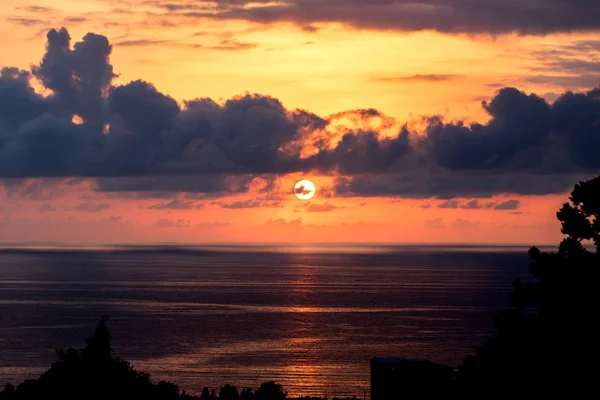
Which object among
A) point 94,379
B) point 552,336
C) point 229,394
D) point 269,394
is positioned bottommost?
point 269,394

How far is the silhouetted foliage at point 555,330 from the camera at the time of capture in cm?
3334

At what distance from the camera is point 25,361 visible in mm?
105375

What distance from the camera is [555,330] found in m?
34.6

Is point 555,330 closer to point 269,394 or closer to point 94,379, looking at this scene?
point 94,379

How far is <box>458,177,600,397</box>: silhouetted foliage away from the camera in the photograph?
3334 centimetres

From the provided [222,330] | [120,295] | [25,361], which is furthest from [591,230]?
[120,295]

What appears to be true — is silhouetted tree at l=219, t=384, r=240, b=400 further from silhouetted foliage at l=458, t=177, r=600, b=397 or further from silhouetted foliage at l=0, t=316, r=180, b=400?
silhouetted foliage at l=458, t=177, r=600, b=397

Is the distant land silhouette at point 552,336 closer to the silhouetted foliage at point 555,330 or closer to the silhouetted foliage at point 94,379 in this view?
the silhouetted foliage at point 555,330

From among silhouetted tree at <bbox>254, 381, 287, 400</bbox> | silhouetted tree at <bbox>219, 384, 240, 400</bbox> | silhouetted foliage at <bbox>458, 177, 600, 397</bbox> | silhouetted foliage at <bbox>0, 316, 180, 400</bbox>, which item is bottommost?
silhouetted tree at <bbox>254, 381, 287, 400</bbox>

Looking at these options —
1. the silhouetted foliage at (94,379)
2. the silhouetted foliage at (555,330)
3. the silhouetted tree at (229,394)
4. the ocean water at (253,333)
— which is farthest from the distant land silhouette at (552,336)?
the ocean water at (253,333)

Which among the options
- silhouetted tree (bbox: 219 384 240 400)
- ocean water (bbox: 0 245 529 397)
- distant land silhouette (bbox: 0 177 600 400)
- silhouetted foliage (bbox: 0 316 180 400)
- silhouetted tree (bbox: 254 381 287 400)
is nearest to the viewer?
distant land silhouette (bbox: 0 177 600 400)

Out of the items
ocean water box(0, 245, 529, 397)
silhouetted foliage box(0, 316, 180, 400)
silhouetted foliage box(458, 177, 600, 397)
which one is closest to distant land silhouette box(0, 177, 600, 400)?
silhouetted foliage box(458, 177, 600, 397)

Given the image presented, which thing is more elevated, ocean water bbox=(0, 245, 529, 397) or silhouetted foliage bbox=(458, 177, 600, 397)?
silhouetted foliage bbox=(458, 177, 600, 397)

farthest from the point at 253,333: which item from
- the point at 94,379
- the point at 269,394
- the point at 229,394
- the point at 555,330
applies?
the point at 555,330
